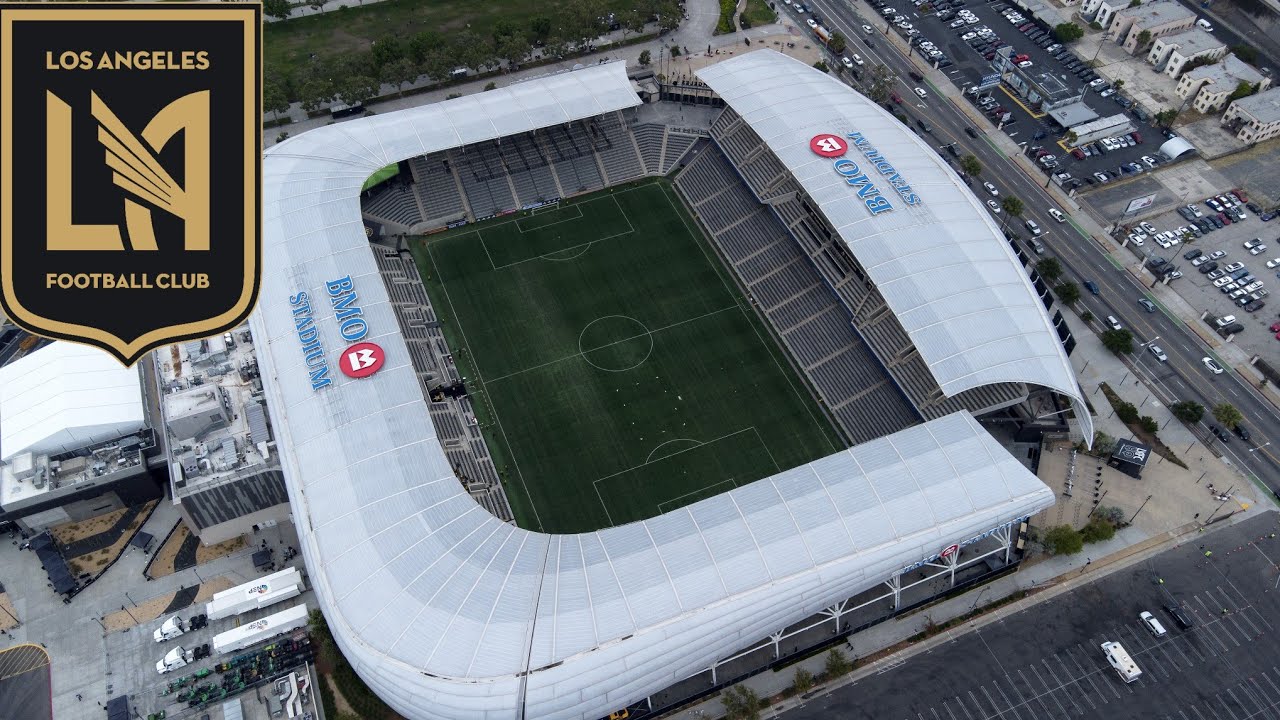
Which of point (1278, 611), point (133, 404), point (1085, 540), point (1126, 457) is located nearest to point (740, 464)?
point (1085, 540)

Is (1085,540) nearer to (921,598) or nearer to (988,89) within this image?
(921,598)

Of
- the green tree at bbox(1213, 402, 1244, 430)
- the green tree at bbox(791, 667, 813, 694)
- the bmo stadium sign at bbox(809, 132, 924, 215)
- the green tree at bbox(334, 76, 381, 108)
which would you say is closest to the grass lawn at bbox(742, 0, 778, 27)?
the bmo stadium sign at bbox(809, 132, 924, 215)

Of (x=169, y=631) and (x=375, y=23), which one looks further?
(x=375, y=23)

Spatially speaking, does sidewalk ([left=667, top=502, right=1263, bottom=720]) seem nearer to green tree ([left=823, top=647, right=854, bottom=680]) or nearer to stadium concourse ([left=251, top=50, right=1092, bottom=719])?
green tree ([left=823, top=647, right=854, bottom=680])

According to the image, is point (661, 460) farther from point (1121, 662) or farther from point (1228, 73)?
point (1228, 73)

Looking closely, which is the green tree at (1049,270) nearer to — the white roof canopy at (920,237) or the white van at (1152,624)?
the white roof canopy at (920,237)

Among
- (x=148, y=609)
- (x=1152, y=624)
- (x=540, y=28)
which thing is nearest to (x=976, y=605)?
(x=1152, y=624)
